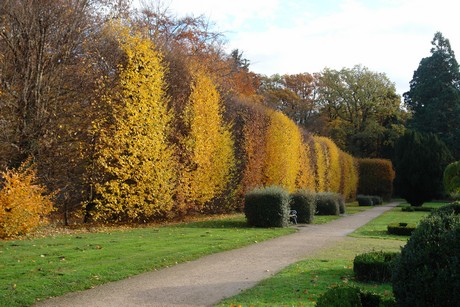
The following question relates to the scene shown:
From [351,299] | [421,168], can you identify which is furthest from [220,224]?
[421,168]

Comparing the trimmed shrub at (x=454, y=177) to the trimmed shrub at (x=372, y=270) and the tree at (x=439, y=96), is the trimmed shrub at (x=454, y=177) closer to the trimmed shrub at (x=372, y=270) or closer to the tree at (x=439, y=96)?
the trimmed shrub at (x=372, y=270)

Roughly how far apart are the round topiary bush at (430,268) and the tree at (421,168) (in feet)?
141

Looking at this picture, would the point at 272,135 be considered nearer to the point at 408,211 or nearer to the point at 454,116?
the point at 408,211

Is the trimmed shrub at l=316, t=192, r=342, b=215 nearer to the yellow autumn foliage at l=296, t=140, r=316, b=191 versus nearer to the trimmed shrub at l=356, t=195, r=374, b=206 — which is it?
the yellow autumn foliage at l=296, t=140, r=316, b=191

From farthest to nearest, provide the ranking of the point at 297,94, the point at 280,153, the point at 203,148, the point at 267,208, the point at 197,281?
the point at 297,94 < the point at 280,153 < the point at 203,148 < the point at 267,208 < the point at 197,281

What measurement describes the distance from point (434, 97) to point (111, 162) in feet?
167

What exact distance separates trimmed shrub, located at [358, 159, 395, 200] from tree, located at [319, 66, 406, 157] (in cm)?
375

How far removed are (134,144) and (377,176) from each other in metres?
45.2

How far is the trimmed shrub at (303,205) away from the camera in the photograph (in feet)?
75.5

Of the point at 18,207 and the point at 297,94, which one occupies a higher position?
the point at 297,94

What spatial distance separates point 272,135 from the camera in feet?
101

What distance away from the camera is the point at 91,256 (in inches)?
407

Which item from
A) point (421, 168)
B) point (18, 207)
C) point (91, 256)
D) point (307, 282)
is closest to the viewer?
point (307, 282)

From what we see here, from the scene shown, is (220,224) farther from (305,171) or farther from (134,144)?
(305,171)
